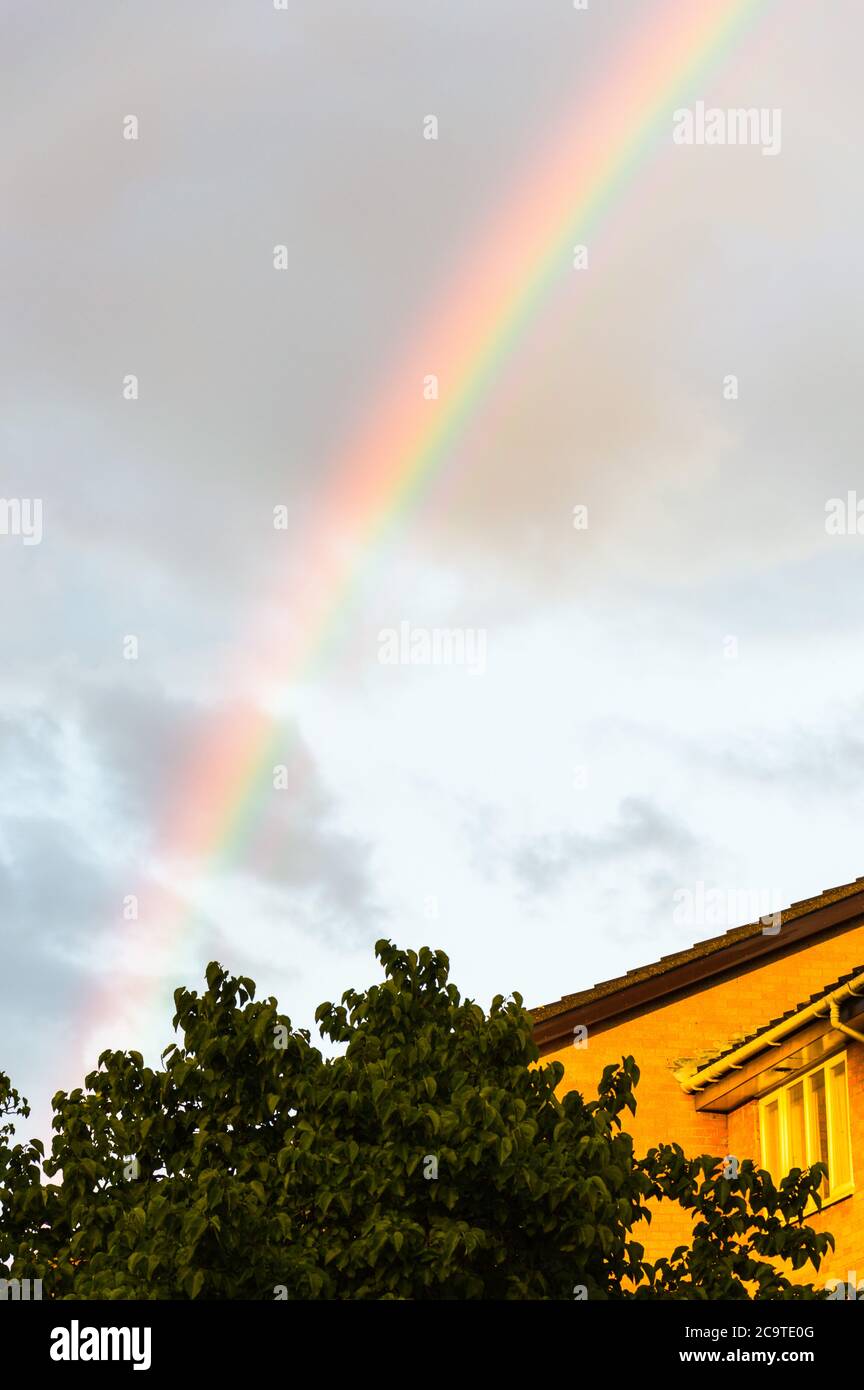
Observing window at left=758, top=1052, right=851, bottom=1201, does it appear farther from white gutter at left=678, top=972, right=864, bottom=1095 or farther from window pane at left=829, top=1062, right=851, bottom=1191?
white gutter at left=678, top=972, right=864, bottom=1095

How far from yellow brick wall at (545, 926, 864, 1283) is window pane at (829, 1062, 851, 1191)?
333 cm

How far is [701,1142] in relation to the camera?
2562 cm

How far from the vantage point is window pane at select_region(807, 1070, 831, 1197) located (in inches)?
859

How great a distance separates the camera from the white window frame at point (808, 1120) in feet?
67.7

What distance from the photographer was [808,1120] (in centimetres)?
2244

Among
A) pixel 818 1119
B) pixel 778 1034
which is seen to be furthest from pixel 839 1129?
pixel 778 1034

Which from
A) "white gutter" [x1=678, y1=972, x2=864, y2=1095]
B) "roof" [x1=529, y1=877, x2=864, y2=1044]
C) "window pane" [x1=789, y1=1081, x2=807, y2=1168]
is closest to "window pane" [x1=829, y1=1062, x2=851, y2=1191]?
"white gutter" [x1=678, y1=972, x2=864, y2=1095]

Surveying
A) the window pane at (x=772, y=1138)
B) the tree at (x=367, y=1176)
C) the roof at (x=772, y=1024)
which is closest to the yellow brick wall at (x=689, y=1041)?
the window pane at (x=772, y=1138)

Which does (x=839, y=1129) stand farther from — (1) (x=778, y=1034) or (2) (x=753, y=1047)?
(2) (x=753, y=1047)

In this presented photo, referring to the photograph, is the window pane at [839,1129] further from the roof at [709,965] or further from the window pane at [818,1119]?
the roof at [709,965]

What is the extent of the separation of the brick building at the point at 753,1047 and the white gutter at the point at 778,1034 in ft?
0.07
